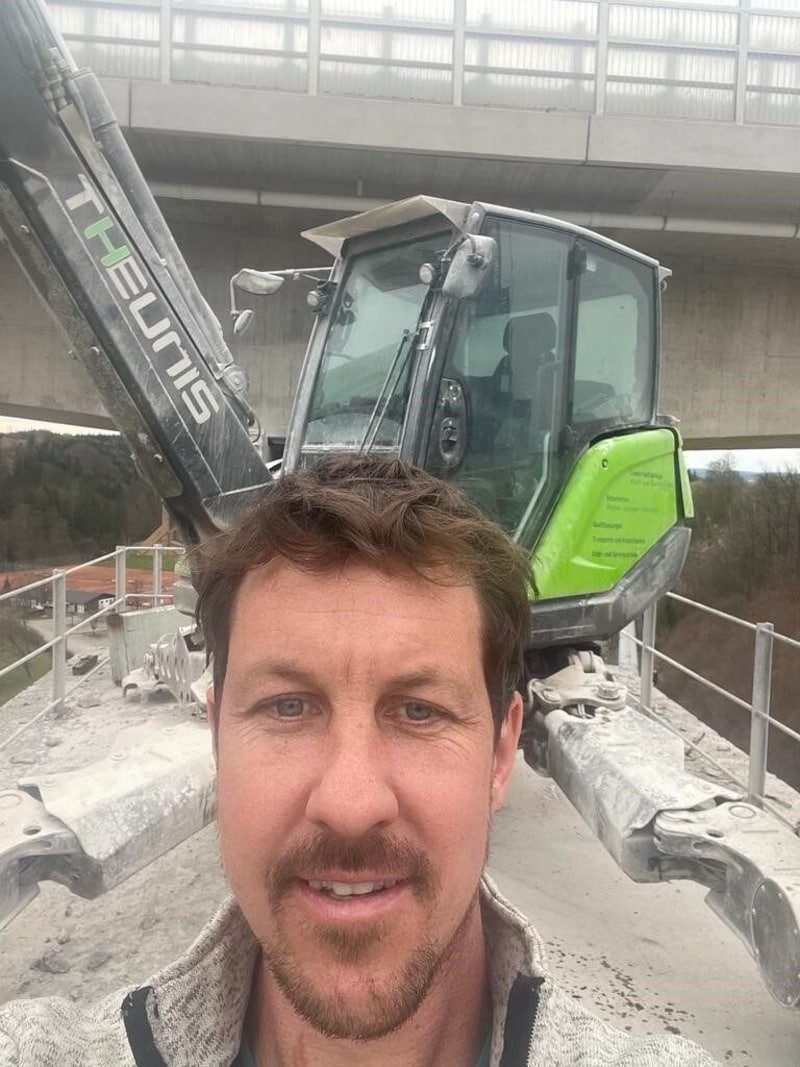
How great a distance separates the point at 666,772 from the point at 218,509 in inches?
88.8

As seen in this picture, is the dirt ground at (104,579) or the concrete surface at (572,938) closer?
the concrete surface at (572,938)

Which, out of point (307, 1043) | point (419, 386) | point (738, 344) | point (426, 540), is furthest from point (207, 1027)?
point (738, 344)

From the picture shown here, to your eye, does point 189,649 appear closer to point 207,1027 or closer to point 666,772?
point 666,772

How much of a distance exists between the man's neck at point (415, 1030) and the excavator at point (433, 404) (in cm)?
169

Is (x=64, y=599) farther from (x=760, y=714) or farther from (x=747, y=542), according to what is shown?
(x=747, y=542)

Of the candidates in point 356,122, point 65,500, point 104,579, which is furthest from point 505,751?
point 65,500

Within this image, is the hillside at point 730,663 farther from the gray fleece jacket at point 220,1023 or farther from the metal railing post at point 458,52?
the gray fleece jacket at point 220,1023

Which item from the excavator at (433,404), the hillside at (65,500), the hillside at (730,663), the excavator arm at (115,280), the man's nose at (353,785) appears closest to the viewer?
the man's nose at (353,785)

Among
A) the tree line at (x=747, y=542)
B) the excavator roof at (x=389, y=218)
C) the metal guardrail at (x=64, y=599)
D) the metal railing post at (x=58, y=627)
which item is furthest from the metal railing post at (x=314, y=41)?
the tree line at (x=747, y=542)

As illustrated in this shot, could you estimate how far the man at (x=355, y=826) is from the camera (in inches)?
38.6

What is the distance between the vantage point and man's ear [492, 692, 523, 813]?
124cm

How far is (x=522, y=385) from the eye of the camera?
3.74m

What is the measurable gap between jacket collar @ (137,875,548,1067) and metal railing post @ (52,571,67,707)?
15.4 ft

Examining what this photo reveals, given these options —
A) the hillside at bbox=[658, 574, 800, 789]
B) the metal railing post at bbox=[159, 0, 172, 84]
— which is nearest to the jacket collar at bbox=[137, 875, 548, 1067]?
the metal railing post at bbox=[159, 0, 172, 84]
